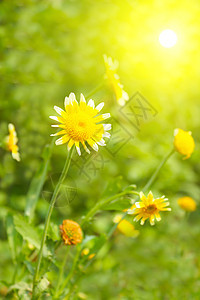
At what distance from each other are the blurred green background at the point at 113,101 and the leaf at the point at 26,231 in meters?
0.74

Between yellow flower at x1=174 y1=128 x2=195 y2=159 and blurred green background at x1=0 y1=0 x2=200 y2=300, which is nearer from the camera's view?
yellow flower at x1=174 y1=128 x2=195 y2=159

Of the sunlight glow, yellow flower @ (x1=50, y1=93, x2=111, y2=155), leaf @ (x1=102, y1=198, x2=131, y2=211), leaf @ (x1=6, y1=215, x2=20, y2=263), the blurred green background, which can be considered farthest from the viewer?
the sunlight glow

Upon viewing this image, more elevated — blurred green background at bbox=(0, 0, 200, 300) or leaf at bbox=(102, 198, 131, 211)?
leaf at bbox=(102, 198, 131, 211)

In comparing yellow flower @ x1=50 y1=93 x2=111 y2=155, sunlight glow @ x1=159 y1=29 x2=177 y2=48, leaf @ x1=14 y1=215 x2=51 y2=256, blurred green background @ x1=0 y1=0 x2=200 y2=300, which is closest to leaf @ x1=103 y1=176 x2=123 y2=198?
leaf @ x1=14 y1=215 x2=51 y2=256

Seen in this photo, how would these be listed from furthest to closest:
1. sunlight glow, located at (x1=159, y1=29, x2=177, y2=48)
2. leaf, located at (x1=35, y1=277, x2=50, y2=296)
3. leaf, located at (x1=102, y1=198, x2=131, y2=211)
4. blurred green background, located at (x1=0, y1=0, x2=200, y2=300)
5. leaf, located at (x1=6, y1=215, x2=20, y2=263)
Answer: sunlight glow, located at (x1=159, y1=29, x2=177, y2=48)
blurred green background, located at (x1=0, y1=0, x2=200, y2=300)
leaf, located at (x1=6, y1=215, x2=20, y2=263)
leaf, located at (x1=102, y1=198, x2=131, y2=211)
leaf, located at (x1=35, y1=277, x2=50, y2=296)

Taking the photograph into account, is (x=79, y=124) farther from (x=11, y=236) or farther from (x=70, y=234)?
(x=11, y=236)

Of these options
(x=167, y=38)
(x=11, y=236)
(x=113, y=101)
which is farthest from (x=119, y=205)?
(x=167, y=38)

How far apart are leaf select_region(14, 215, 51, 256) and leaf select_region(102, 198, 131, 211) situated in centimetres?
15

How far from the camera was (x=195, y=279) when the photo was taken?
1.46 metres

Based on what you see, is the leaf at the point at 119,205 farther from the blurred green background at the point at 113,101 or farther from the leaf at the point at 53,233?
the blurred green background at the point at 113,101

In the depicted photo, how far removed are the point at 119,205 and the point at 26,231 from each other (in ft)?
0.63

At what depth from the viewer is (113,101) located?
2184 mm

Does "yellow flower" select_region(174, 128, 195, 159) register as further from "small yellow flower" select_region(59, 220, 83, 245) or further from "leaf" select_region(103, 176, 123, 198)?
"small yellow flower" select_region(59, 220, 83, 245)

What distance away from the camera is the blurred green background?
181cm
